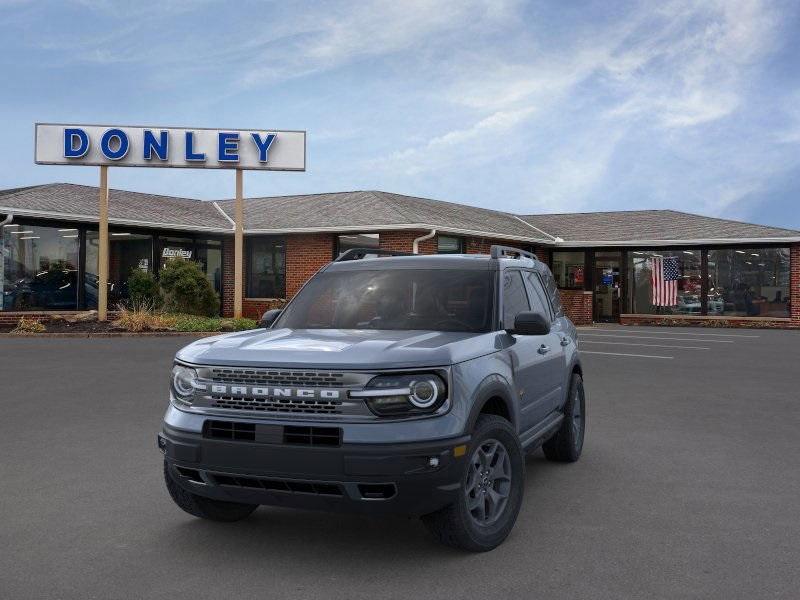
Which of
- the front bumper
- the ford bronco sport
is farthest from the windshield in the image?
the front bumper

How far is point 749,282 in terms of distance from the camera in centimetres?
2916

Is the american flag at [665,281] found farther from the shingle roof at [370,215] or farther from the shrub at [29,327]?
the shrub at [29,327]

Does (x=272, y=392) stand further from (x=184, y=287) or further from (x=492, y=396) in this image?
(x=184, y=287)

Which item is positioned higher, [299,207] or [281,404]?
[299,207]

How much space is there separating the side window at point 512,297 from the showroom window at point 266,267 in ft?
74.0

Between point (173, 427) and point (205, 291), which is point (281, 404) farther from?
→ point (205, 291)

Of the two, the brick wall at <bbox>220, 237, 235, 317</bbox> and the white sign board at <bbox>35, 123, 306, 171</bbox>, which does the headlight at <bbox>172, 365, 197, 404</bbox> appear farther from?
the brick wall at <bbox>220, 237, 235, 317</bbox>

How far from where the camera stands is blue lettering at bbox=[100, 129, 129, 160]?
2333cm

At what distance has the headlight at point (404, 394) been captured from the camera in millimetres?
4145

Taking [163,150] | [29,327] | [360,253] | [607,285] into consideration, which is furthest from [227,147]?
[360,253]

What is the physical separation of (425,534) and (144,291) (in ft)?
69.2

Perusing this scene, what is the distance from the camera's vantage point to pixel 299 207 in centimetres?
3086

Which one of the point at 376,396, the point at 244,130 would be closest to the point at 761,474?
the point at 376,396

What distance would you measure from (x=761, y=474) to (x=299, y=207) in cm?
2584
